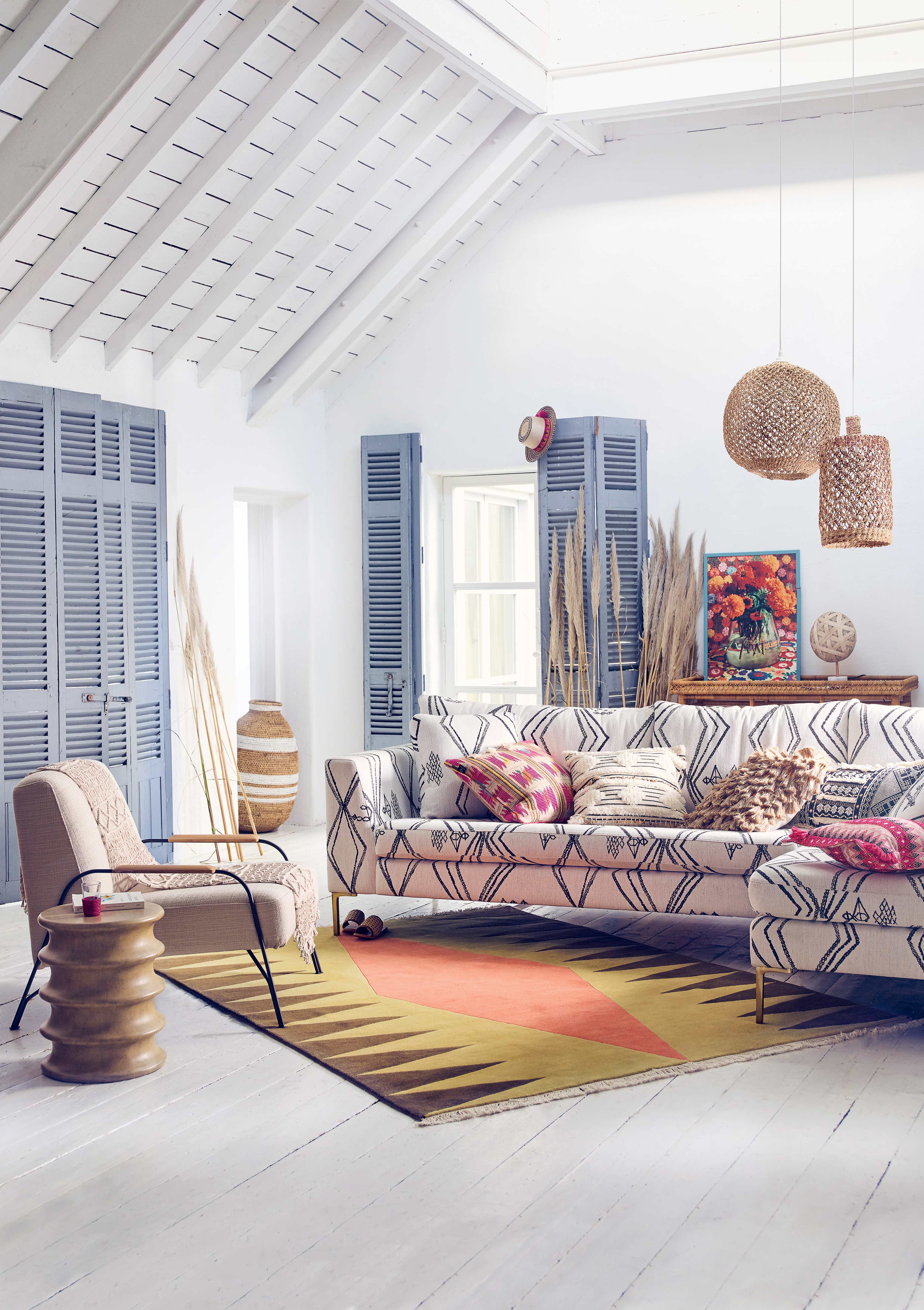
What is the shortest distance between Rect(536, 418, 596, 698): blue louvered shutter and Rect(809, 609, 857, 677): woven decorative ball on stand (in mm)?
1148

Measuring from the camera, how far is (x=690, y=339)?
6.58 m

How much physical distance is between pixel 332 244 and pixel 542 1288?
504 cm

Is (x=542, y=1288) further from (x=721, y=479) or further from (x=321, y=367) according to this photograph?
(x=321, y=367)

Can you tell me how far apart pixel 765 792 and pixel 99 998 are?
7.42ft

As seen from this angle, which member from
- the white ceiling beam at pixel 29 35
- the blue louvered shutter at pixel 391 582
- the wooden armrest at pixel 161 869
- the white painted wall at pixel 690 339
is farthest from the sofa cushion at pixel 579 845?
the white ceiling beam at pixel 29 35

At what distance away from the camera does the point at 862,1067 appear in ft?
10.6

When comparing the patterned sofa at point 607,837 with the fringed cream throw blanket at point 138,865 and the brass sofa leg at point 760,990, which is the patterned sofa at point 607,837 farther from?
the fringed cream throw blanket at point 138,865

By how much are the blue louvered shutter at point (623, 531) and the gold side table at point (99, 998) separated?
3673 millimetres

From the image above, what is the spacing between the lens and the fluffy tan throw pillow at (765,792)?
422cm

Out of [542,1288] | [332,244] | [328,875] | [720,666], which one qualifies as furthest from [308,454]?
[542,1288]

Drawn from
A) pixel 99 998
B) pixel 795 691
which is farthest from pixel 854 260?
pixel 99 998

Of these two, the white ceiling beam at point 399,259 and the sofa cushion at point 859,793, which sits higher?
the white ceiling beam at point 399,259

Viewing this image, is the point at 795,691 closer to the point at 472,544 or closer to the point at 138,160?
the point at 472,544

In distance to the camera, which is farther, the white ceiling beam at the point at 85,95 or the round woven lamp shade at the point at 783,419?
the round woven lamp shade at the point at 783,419
